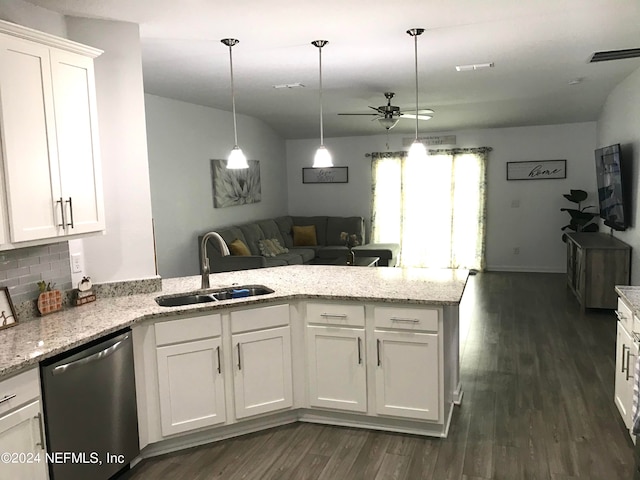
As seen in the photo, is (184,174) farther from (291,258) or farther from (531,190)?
(531,190)

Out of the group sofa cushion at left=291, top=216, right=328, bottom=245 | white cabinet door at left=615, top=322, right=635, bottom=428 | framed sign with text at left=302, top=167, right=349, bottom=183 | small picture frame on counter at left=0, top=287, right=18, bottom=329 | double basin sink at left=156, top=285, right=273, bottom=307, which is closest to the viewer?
small picture frame on counter at left=0, top=287, right=18, bottom=329

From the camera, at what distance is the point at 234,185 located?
298 inches

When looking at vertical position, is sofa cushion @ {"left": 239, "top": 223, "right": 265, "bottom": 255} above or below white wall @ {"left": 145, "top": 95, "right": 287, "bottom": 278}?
below

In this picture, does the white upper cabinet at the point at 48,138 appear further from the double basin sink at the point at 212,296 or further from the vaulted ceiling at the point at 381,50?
the double basin sink at the point at 212,296

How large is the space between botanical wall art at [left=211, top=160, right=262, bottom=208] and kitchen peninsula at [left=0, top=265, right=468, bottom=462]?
3831 millimetres

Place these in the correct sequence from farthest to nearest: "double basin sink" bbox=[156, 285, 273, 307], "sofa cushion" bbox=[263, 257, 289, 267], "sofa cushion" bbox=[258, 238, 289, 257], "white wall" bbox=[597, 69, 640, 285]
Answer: "sofa cushion" bbox=[258, 238, 289, 257], "sofa cushion" bbox=[263, 257, 289, 267], "white wall" bbox=[597, 69, 640, 285], "double basin sink" bbox=[156, 285, 273, 307]

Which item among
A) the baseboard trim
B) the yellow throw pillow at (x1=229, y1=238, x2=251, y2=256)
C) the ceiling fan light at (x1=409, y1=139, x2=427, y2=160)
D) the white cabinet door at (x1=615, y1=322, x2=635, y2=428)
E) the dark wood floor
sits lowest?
A: the dark wood floor

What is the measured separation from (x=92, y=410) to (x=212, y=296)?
1.06 metres

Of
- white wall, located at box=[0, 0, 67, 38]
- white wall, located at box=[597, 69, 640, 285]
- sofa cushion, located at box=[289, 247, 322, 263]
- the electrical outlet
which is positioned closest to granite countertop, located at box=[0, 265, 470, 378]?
the electrical outlet

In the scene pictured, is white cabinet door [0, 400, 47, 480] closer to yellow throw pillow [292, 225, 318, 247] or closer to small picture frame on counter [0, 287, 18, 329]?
small picture frame on counter [0, 287, 18, 329]

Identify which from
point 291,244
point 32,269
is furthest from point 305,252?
point 32,269

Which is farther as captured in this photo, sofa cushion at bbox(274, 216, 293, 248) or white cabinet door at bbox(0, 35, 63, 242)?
sofa cushion at bbox(274, 216, 293, 248)

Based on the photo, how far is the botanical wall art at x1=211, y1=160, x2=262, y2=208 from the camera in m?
7.09

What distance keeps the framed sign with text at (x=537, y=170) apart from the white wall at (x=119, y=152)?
260 inches
